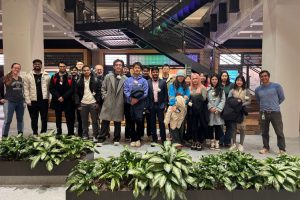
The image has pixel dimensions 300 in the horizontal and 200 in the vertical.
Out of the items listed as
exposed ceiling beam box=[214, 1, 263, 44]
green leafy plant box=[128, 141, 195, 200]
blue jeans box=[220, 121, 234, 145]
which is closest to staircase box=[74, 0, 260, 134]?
exposed ceiling beam box=[214, 1, 263, 44]

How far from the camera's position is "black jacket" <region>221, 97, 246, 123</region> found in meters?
5.92

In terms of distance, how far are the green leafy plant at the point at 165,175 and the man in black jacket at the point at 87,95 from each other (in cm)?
320

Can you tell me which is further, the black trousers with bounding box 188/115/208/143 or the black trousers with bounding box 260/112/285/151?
the black trousers with bounding box 188/115/208/143

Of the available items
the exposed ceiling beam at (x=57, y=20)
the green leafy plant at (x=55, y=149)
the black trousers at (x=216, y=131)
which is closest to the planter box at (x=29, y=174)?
the green leafy plant at (x=55, y=149)

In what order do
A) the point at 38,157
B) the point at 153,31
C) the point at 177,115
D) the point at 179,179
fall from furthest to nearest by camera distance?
the point at 153,31 → the point at 177,115 → the point at 38,157 → the point at 179,179

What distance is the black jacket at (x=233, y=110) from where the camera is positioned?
233 inches

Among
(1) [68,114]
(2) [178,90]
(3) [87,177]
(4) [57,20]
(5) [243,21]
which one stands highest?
(4) [57,20]

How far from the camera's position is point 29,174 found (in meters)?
4.26

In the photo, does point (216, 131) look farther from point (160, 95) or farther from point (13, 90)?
point (13, 90)

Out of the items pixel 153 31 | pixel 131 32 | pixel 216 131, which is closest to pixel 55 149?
pixel 216 131

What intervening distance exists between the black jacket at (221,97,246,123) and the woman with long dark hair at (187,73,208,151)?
373 mm

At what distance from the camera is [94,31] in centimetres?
1038

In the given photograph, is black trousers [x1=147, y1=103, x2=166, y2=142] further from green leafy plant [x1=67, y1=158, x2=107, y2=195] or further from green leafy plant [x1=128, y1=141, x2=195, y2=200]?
green leafy plant [x1=128, y1=141, x2=195, y2=200]

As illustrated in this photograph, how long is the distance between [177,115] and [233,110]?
3.31 ft
